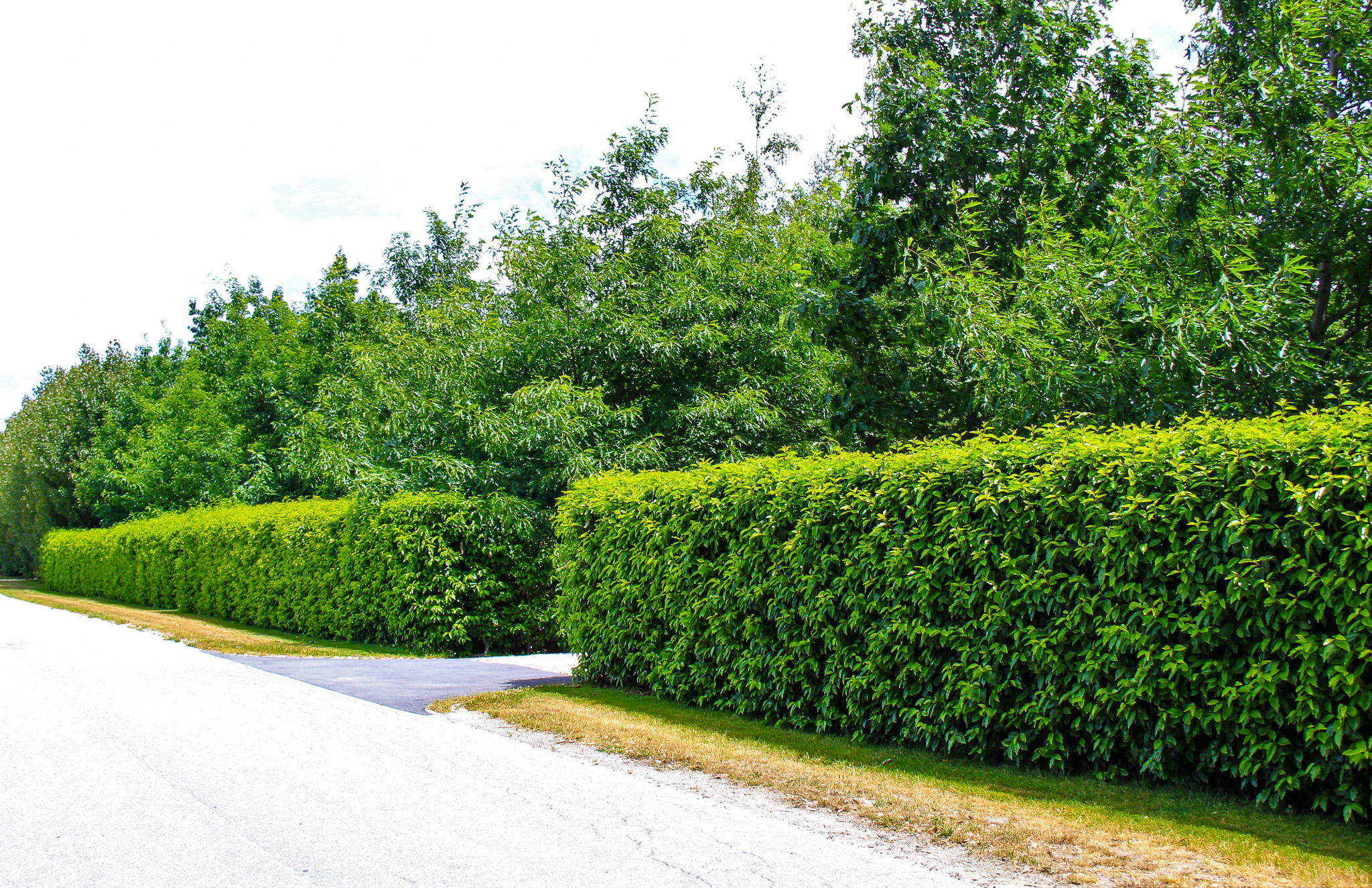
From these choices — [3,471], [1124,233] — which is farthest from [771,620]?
[3,471]

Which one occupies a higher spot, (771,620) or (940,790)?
(771,620)

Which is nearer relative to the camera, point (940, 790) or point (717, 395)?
point (940, 790)

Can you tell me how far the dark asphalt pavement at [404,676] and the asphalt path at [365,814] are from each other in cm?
157

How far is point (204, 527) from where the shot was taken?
2541 centimetres

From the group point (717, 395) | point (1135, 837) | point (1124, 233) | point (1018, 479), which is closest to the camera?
point (1135, 837)

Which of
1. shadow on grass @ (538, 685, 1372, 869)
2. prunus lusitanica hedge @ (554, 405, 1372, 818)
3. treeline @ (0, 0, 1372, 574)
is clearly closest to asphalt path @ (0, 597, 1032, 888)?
shadow on grass @ (538, 685, 1372, 869)

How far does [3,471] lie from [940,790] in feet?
197

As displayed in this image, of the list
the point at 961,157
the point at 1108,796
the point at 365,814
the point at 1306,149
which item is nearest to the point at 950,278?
the point at 961,157

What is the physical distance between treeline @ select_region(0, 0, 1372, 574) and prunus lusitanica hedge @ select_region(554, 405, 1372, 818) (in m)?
2.70

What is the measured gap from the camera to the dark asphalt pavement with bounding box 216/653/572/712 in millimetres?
11375

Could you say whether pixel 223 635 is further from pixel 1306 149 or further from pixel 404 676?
pixel 1306 149

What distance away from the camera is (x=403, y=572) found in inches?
646

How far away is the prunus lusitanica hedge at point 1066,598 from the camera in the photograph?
5.63 m

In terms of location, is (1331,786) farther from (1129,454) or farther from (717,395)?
(717,395)
